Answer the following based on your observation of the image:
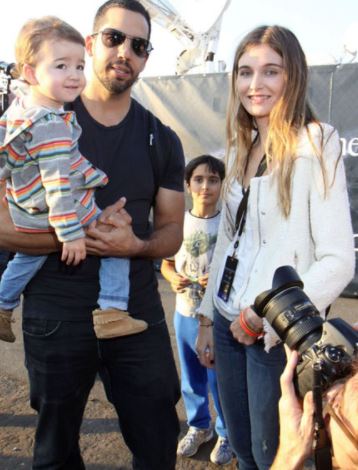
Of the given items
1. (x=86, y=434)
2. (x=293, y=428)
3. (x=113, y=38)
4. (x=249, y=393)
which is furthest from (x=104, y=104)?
(x=86, y=434)

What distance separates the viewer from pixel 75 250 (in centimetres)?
194

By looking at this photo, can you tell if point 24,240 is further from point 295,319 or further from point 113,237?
point 295,319

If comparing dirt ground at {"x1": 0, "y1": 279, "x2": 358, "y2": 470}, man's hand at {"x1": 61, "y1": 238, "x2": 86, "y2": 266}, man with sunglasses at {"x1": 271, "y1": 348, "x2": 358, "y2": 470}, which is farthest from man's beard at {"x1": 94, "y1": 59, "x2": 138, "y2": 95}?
dirt ground at {"x1": 0, "y1": 279, "x2": 358, "y2": 470}

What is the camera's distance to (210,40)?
54.2 ft

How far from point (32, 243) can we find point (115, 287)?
0.37 metres

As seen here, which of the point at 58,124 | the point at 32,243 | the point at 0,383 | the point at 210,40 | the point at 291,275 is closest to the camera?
the point at 291,275

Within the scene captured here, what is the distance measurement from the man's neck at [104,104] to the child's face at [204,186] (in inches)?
41.6

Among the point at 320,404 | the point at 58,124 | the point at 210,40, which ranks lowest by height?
the point at 320,404

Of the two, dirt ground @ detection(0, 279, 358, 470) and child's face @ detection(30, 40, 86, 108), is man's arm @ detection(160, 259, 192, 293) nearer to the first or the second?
dirt ground @ detection(0, 279, 358, 470)

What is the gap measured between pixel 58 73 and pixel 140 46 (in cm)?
41

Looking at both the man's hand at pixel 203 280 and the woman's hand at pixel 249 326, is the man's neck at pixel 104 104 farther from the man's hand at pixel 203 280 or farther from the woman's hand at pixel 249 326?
the man's hand at pixel 203 280

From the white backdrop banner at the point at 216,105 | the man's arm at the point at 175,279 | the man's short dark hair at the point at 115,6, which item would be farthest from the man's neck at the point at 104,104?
the white backdrop banner at the point at 216,105

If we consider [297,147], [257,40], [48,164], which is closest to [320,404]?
[297,147]

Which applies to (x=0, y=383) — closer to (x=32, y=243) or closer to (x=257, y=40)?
(x=32, y=243)
